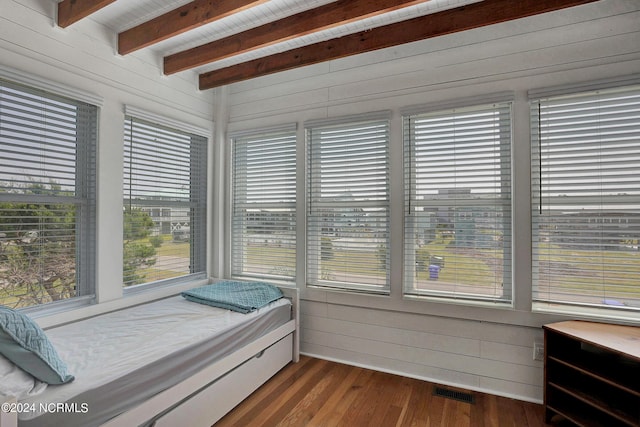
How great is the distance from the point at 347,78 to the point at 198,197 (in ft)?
6.22

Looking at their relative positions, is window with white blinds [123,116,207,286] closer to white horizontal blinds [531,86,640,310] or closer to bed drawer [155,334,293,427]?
bed drawer [155,334,293,427]

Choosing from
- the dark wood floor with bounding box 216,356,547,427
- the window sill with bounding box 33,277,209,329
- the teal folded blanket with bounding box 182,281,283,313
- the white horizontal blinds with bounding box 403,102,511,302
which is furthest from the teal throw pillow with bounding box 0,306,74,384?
the white horizontal blinds with bounding box 403,102,511,302

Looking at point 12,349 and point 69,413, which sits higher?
point 12,349

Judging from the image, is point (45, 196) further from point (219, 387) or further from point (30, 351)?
point (219, 387)

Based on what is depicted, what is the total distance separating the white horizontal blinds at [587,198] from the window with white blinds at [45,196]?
10.8 feet

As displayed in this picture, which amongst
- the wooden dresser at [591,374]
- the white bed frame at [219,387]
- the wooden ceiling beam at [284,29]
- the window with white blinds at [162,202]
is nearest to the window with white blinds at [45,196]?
the window with white blinds at [162,202]

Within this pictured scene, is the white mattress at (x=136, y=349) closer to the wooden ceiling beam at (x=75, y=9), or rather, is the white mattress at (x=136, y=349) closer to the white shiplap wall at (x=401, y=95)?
the white shiplap wall at (x=401, y=95)

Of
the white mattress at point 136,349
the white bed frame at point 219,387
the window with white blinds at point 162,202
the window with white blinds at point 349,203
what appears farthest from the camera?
the window with white blinds at point 349,203

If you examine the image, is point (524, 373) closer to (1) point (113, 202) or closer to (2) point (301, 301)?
(2) point (301, 301)

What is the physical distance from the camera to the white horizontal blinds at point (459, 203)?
2375mm

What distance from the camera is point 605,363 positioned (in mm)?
1957

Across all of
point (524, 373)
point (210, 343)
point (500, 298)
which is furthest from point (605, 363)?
point (210, 343)

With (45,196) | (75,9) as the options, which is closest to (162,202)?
(45,196)

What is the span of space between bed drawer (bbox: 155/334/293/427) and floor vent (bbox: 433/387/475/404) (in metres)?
1.26
